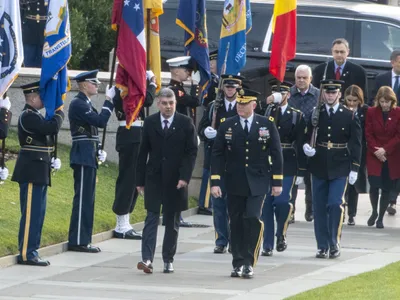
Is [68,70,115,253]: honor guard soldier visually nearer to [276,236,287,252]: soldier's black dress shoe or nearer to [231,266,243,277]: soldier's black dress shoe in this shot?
[276,236,287,252]: soldier's black dress shoe

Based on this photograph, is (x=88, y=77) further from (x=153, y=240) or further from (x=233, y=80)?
(x=153, y=240)

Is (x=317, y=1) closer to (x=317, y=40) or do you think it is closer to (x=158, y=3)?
(x=317, y=40)

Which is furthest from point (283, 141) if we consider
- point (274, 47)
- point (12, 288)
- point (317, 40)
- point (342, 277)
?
point (317, 40)

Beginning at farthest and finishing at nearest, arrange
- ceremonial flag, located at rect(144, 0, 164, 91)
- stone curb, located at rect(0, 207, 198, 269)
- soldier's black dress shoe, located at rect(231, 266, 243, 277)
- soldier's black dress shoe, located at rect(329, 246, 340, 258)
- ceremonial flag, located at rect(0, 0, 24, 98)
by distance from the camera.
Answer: ceremonial flag, located at rect(144, 0, 164, 91) → soldier's black dress shoe, located at rect(329, 246, 340, 258) → ceremonial flag, located at rect(0, 0, 24, 98) → stone curb, located at rect(0, 207, 198, 269) → soldier's black dress shoe, located at rect(231, 266, 243, 277)

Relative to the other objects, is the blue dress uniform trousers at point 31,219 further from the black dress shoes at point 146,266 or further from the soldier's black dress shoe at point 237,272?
the soldier's black dress shoe at point 237,272

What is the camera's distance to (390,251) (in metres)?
15.8

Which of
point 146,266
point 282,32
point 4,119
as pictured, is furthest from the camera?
point 282,32

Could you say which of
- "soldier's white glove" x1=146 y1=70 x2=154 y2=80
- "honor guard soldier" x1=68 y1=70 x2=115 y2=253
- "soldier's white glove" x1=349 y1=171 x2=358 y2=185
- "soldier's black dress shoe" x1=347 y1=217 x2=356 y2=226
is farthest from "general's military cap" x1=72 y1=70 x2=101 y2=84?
"soldier's black dress shoe" x1=347 y1=217 x2=356 y2=226

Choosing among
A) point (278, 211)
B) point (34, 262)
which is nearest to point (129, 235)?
point (278, 211)

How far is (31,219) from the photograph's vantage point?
47.1 feet

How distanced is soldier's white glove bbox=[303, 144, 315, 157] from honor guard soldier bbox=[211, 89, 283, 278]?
1363mm

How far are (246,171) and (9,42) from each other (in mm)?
3051

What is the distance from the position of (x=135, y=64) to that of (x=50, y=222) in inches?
83.6

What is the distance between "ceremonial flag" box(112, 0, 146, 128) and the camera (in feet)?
52.6
